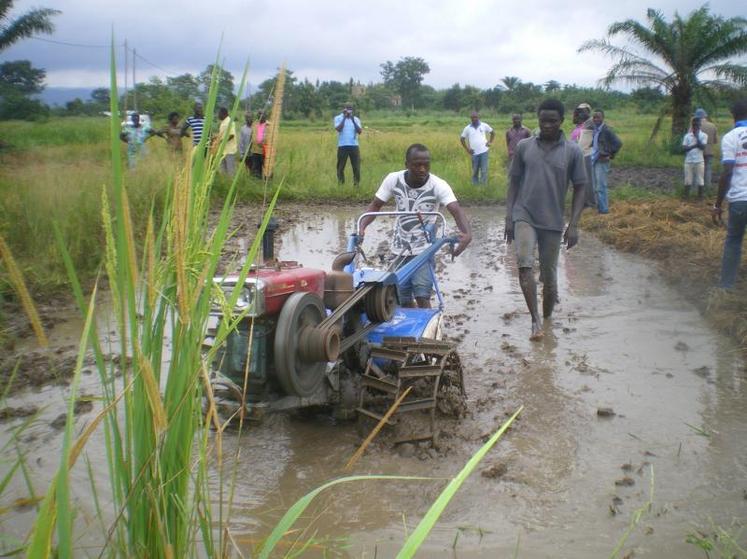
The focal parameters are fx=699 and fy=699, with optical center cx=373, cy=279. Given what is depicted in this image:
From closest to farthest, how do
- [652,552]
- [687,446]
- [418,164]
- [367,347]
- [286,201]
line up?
1. [652,552]
2. [687,446]
3. [367,347]
4. [418,164]
5. [286,201]

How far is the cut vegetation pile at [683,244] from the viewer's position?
21.3 feet

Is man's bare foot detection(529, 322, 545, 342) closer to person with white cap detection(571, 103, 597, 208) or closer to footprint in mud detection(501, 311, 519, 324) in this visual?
footprint in mud detection(501, 311, 519, 324)

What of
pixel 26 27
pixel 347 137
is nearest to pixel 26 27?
pixel 26 27

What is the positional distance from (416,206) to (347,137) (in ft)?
28.6

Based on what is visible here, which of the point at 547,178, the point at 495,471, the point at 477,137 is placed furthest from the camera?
the point at 477,137

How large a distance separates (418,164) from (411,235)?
0.57m

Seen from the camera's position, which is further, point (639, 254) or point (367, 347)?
point (639, 254)

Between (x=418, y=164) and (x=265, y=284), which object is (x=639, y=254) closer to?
(x=418, y=164)

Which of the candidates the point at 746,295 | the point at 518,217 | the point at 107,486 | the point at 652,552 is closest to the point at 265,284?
the point at 107,486

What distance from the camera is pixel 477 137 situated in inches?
565

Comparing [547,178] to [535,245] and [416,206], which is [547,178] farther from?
[416,206]

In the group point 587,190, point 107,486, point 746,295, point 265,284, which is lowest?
point 107,486

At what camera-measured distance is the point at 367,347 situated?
14.2 ft

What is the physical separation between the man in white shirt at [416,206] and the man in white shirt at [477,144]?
889cm
